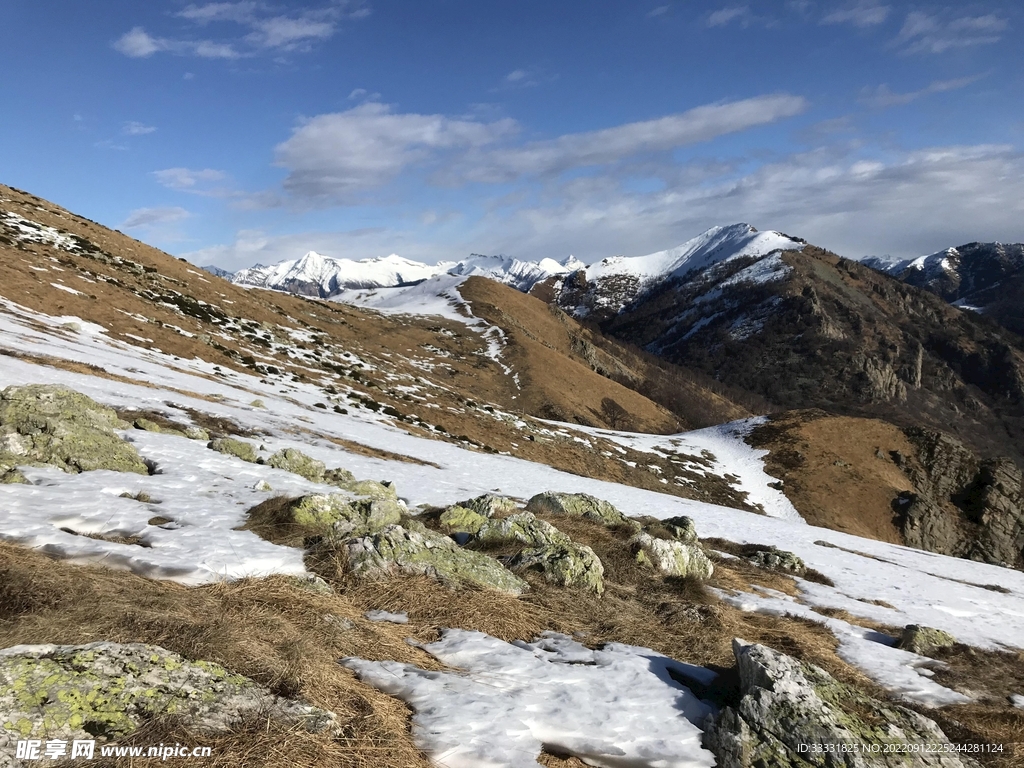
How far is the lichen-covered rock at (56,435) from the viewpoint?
1057 centimetres

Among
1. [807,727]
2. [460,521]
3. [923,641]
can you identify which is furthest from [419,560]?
[923,641]

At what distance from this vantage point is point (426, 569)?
8281mm

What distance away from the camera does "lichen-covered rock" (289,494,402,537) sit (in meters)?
9.40

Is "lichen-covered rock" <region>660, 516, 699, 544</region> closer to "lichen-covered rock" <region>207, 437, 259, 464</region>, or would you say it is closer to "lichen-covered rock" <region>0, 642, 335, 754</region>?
"lichen-covered rock" <region>207, 437, 259, 464</region>

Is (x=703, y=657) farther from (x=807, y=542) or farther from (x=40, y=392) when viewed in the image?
(x=807, y=542)

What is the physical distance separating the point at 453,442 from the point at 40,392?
92.1 ft

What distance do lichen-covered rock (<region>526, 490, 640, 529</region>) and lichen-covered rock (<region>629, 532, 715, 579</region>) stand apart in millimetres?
2339

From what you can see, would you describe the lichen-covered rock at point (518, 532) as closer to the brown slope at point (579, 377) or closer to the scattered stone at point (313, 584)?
the scattered stone at point (313, 584)

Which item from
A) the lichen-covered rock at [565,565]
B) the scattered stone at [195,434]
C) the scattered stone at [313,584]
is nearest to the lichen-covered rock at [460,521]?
the lichen-covered rock at [565,565]

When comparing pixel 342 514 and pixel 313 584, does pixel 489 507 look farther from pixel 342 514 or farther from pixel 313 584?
pixel 313 584

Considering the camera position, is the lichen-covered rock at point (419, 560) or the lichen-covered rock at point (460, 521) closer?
the lichen-covered rock at point (419, 560)

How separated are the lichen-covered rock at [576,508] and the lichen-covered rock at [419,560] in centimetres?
Result: 588

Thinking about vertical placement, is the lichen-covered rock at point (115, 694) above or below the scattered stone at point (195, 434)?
above

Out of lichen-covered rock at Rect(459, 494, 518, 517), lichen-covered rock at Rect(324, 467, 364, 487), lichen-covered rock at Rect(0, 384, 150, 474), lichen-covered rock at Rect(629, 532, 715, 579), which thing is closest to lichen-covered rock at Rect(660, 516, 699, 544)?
lichen-covered rock at Rect(629, 532, 715, 579)
